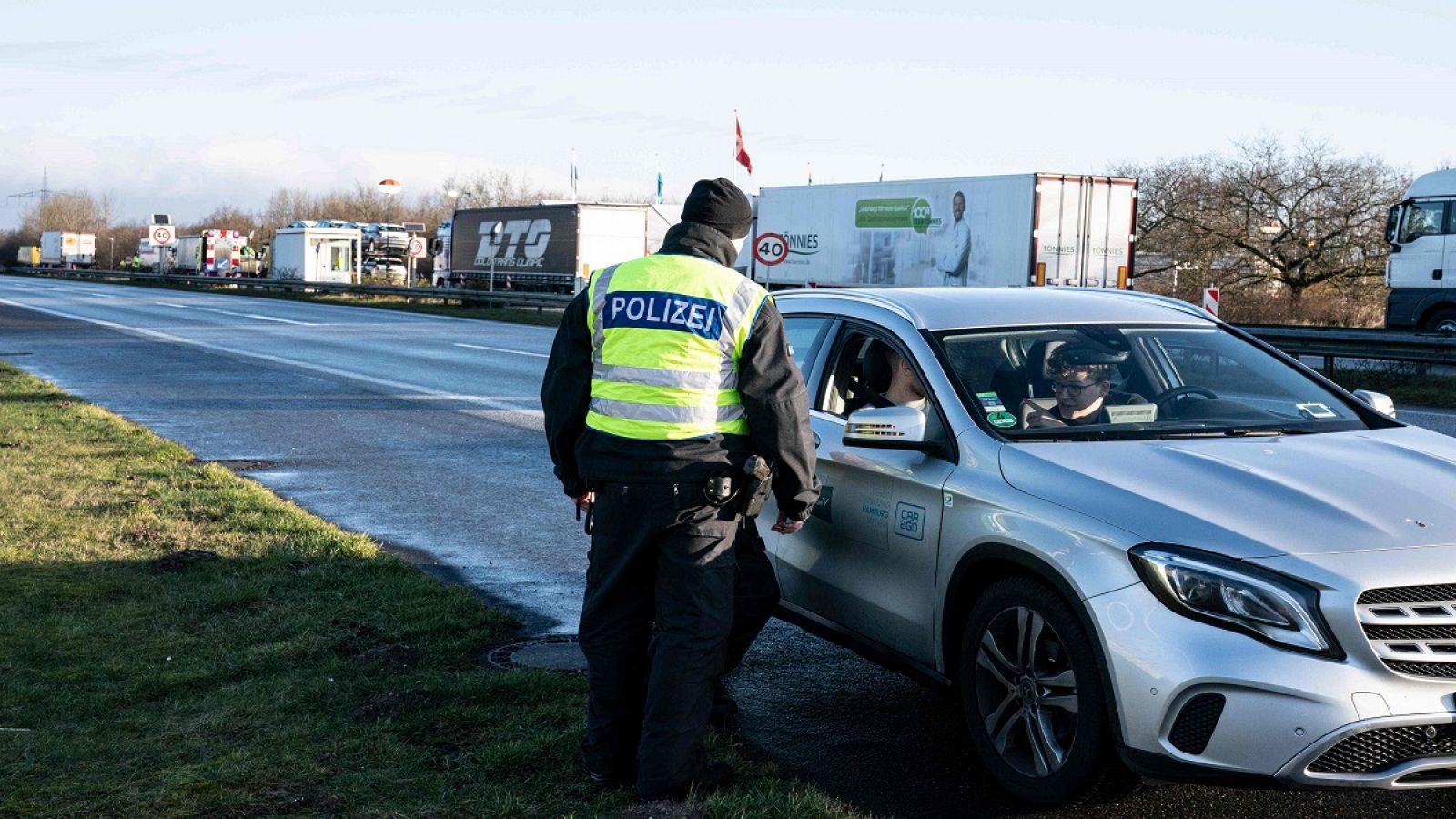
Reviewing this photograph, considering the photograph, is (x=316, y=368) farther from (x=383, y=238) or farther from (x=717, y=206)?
(x=383, y=238)

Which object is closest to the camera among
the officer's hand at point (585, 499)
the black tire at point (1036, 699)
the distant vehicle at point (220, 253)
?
the black tire at point (1036, 699)

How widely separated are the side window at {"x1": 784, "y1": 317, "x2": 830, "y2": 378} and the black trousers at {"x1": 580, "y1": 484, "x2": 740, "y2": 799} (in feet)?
5.13

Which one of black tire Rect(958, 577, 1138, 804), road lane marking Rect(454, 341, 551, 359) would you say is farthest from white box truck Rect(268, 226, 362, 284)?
black tire Rect(958, 577, 1138, 804)

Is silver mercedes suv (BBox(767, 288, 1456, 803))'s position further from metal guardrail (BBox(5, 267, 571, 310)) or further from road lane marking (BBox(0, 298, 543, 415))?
metal guardrail (BBox(5, 267, 571, 310))

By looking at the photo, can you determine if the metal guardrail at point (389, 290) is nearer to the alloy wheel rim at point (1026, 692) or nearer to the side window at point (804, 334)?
the side window at point (804, 334)

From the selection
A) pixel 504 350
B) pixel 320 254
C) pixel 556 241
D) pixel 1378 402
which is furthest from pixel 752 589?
pixel 320 254

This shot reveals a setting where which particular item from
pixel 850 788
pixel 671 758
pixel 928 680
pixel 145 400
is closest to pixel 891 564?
pixel 928 680

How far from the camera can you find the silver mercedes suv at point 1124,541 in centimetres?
352

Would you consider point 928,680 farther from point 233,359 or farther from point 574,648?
point 233,359

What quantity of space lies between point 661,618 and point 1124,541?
1.32 meters

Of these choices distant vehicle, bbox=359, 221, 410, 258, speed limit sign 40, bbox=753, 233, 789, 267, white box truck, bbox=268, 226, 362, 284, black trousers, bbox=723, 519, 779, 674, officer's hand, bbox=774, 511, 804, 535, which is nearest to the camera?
officer's hand, bbox=774, 511, 804, 535

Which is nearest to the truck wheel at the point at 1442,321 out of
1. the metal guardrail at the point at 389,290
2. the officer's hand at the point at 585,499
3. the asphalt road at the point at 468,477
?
the asphalt road at the point at 468,477

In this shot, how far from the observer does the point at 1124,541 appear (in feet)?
12.4

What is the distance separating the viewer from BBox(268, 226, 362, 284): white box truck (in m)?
58.2
